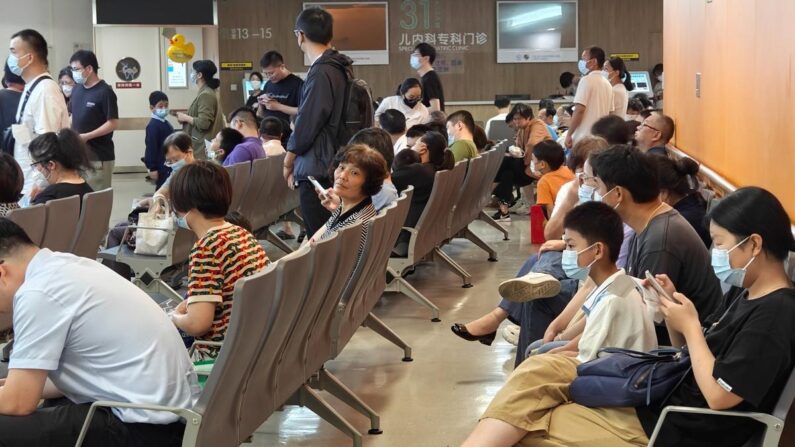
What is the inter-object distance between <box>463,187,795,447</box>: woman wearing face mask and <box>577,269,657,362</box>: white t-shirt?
0.28 m

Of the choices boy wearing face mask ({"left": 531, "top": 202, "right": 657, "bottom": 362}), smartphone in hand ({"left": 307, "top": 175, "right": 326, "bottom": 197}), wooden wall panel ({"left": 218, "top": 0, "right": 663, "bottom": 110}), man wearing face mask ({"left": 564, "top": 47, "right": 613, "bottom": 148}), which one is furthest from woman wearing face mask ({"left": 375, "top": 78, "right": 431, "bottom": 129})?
wooden wall panel ({"left": 218, "top": 0, "right": 663, "bottom": 110})

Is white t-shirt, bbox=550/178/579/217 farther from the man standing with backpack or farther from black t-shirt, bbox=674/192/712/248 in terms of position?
the man standing with backpack

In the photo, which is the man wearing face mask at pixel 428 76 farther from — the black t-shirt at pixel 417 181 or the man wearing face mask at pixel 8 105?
the man wearing face mask at pixel 8 105

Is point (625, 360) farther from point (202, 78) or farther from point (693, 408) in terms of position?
point (202, 78)

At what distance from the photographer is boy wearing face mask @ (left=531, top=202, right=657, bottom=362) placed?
3.19 metres

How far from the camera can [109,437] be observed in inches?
104

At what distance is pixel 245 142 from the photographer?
311 inches

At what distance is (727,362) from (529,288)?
64.9 inches

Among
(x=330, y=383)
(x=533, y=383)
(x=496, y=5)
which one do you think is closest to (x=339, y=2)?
(x=496, y=5)

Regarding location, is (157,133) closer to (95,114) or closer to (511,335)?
(95,114)

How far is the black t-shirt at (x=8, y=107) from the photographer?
25.1 ft

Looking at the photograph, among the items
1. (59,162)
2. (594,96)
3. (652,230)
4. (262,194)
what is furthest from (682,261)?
(594,96)

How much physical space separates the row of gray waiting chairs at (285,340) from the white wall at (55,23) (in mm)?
10939

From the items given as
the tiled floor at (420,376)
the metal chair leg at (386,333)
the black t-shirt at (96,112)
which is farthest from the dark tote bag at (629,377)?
the black t-shirt at (96,112)
